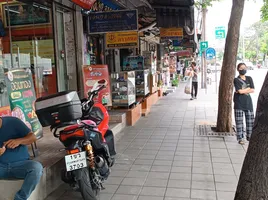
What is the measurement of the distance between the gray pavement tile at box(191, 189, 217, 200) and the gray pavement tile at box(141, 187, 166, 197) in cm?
38

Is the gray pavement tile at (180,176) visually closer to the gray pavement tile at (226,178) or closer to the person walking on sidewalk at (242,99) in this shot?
the gray pavement tile at (226,178)

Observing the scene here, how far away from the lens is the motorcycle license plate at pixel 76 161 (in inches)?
138

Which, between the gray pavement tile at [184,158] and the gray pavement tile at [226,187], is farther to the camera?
the gray pavement tile at [184,158]

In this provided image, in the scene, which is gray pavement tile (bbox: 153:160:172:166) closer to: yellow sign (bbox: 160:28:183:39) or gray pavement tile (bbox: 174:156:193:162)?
gray pavement tile (bbox: 174:156:193:162)

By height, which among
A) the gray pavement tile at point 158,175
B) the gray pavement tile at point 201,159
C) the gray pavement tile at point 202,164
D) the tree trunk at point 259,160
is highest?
the tree trunk at point 259,160

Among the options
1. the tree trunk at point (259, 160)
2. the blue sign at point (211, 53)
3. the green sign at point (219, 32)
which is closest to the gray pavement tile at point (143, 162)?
the tree trunk at point (259, 160)

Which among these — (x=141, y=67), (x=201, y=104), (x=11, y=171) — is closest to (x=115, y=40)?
(x=141, y=67)

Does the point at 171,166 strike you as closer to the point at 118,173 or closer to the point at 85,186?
A: the point at 118,173

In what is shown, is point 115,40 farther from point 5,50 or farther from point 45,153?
point 45,153

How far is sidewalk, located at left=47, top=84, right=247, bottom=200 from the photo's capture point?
410 cm

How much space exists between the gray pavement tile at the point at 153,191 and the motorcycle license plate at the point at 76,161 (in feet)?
3.23

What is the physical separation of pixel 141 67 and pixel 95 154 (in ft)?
24.3

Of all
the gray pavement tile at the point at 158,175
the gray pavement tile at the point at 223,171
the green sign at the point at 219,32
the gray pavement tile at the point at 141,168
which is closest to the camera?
the gray pavement tile at the point at 158,175

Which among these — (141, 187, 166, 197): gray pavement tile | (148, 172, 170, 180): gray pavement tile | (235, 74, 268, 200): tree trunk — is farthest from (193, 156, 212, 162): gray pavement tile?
(235, 74, 268, 200): tree trunk
